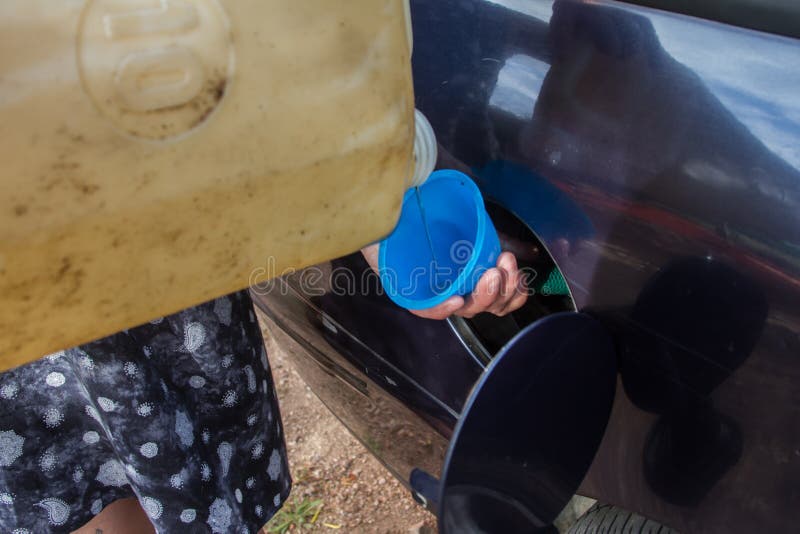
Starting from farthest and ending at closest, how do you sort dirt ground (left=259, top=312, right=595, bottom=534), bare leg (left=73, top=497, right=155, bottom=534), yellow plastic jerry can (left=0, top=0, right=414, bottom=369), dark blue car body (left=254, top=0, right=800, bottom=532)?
dirt ground (left=259, top=312, right=595, bottom=534) → bare leg (left=73, top=497, right=155, bottom=534) → dark blue car body (left=254, top=0, right=800, bottom=532) → yellow plastic jerry can (left=0, top=0, right=414, bottom=369)

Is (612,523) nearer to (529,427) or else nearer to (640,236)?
(529,427)

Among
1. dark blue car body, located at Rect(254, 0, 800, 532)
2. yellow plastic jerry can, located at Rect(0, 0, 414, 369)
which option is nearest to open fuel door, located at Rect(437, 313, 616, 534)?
dark blue car body, located at Rect(254, 0, 800, 532)

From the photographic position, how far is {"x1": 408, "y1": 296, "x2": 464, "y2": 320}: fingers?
1107mm

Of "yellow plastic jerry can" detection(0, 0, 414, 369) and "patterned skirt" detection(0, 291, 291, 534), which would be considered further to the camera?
"patterned skirt" detection(0, 291, 291, 534)

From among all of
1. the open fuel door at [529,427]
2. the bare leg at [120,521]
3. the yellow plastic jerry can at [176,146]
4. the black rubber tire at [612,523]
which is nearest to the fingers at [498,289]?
the open fuel door at [529,427]

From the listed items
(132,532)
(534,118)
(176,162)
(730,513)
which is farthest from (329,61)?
(132,532)

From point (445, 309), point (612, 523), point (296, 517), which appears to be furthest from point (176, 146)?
point (296, 517)

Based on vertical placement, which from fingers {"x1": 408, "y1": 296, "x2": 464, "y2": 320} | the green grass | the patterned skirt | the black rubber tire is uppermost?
fingers {"x1": 408, "y1": 296, "x2": 464, "y2": 320}

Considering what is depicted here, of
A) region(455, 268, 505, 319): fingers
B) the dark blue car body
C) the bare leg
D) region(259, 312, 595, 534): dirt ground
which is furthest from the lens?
region(259, 312, 595, 534): dirt ground

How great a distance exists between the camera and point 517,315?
1.31m

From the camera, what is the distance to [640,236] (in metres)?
0.98

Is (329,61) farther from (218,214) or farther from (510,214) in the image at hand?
(510,214)

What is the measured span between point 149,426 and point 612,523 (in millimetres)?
766

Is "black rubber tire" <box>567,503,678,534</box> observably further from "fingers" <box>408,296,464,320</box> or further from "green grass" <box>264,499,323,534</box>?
"green grass" <box>264,499,323,534</box>
